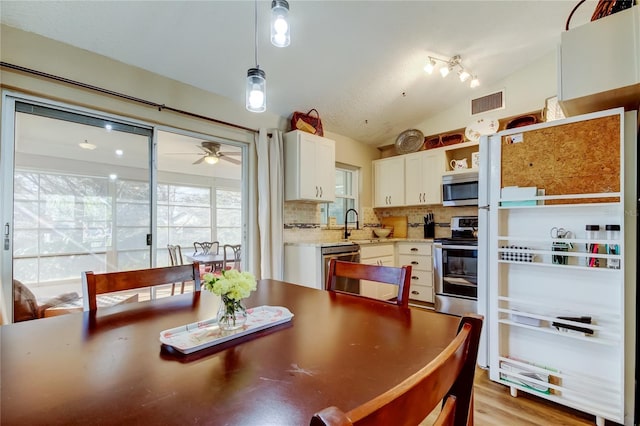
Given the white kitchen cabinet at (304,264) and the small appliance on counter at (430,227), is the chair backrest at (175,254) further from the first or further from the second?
the small appliance on counter at (430,227)

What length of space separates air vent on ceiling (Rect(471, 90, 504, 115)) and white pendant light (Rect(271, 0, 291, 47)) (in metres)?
3.41

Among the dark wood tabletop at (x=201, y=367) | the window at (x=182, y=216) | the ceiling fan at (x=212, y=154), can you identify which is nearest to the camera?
the dark wood tabletop at (x=201, y=367)

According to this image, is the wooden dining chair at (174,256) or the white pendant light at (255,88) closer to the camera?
the white pendant light at (255,88)

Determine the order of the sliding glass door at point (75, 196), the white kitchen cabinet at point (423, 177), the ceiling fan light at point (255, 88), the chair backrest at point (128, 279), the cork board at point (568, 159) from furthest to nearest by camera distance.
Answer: the white kitchen cabinet at point (423, 177) → the sliding glass door at point (75, 196) → the cork board at point (568, 159) → the ceiling fan light at point (255, 88) → the chair backrest at point (128, 279)

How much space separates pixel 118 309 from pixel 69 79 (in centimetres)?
190

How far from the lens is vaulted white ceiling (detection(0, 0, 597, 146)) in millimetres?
2111

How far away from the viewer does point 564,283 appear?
1873 mm

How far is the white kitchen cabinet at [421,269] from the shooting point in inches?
155

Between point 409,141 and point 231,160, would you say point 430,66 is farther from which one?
point 231,160

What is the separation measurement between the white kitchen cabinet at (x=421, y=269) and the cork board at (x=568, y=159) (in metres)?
2.07

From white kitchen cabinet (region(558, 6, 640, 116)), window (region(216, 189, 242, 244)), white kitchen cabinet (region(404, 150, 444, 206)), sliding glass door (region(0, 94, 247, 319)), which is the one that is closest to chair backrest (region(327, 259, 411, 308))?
white kitchen cabinet (region(558, 6, 640, 116))

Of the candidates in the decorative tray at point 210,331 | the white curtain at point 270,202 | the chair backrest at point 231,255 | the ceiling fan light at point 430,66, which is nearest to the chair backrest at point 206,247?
the chair backrest at point 231,255

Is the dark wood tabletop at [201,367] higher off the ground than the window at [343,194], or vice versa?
the window at [343,194]

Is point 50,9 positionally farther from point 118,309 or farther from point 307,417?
point 307,417
